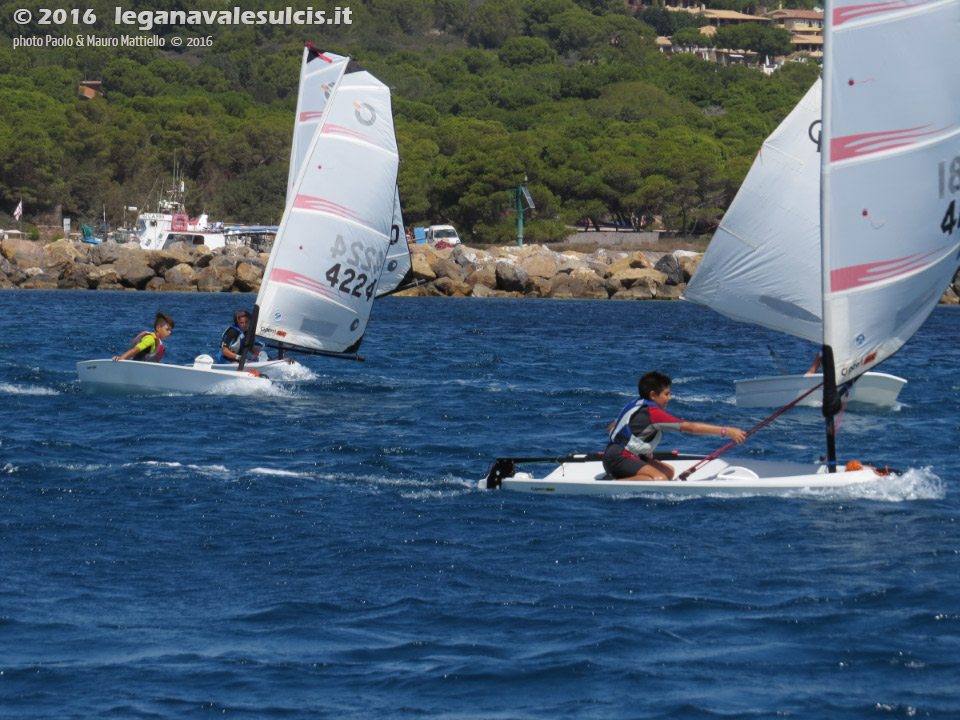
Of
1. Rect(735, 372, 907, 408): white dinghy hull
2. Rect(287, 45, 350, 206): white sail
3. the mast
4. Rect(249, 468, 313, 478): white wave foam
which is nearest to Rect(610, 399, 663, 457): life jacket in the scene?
the mast

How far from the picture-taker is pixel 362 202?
24969 mm

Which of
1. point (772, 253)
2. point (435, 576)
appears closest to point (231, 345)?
point (772, 253)

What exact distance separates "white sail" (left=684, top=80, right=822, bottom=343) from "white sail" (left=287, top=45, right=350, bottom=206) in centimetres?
1164

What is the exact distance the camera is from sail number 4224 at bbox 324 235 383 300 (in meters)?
24.8

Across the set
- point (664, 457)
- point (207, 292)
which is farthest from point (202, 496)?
point (207, 292)

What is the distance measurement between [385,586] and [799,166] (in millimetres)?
11131

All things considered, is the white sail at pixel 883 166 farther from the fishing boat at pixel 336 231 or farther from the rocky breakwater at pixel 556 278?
the rocky breakwater at pixel 556 278

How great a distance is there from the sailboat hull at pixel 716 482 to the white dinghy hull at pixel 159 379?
9.25m

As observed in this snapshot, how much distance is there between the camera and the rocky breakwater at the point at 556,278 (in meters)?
64.8

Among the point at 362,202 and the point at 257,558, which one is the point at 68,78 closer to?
the point at 362,202

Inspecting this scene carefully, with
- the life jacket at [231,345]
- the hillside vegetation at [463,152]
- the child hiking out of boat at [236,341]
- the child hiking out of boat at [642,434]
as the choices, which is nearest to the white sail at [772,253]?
the child hiking out of boat at [642,434]

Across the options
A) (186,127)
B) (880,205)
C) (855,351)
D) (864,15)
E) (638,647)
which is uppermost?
(186,127)

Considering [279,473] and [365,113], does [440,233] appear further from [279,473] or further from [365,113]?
[279,473]

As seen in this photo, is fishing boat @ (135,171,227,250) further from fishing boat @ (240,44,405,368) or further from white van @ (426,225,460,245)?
fishing boat @ (240,44,405,368)
